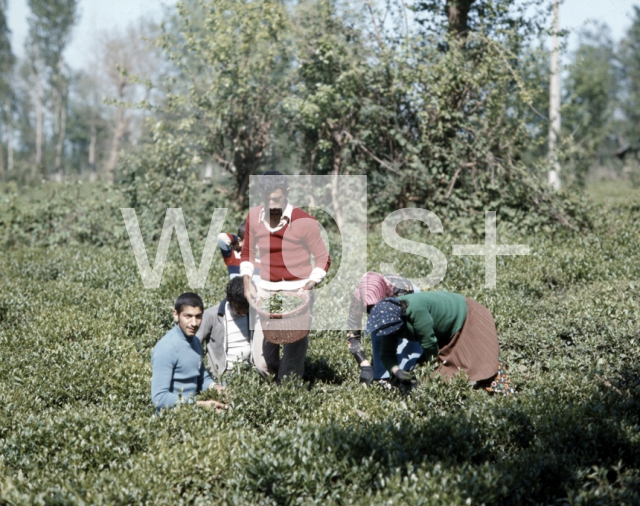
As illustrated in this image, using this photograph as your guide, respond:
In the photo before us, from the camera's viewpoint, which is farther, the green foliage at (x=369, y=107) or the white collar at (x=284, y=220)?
the green foliage at (x=369, y=107)

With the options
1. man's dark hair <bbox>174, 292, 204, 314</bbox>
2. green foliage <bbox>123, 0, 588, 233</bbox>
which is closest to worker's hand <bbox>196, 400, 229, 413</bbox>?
man's dark hair <bbox>174, 292, 204, 314</bbox>

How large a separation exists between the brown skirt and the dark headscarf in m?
0.71

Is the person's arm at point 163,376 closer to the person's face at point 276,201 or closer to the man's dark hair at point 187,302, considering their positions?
the man's dark hair at point 187,302

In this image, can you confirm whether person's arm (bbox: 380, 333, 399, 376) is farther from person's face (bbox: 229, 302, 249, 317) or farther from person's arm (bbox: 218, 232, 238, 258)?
person's arm (bbox: 218, 232, 238, 258)

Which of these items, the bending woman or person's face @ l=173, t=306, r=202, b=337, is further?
the bending woman

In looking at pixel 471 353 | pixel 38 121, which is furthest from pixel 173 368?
pixel 38 121

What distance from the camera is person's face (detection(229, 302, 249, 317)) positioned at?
604cm

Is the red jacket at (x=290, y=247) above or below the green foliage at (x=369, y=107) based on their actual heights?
below

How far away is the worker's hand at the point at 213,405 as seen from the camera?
5269 millimetres

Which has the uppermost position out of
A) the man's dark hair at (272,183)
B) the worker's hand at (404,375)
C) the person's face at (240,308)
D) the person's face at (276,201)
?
the man's dark hair at (272,183)

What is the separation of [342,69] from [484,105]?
10.2 feet

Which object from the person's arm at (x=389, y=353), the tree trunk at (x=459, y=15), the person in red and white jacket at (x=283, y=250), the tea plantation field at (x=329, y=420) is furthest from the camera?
the tree trunk at (x=459, y=15)

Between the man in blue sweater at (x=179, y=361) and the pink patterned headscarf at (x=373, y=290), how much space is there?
1.63m

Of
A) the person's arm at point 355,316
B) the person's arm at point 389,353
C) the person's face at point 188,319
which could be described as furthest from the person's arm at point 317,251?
the person's face at point 188,319
